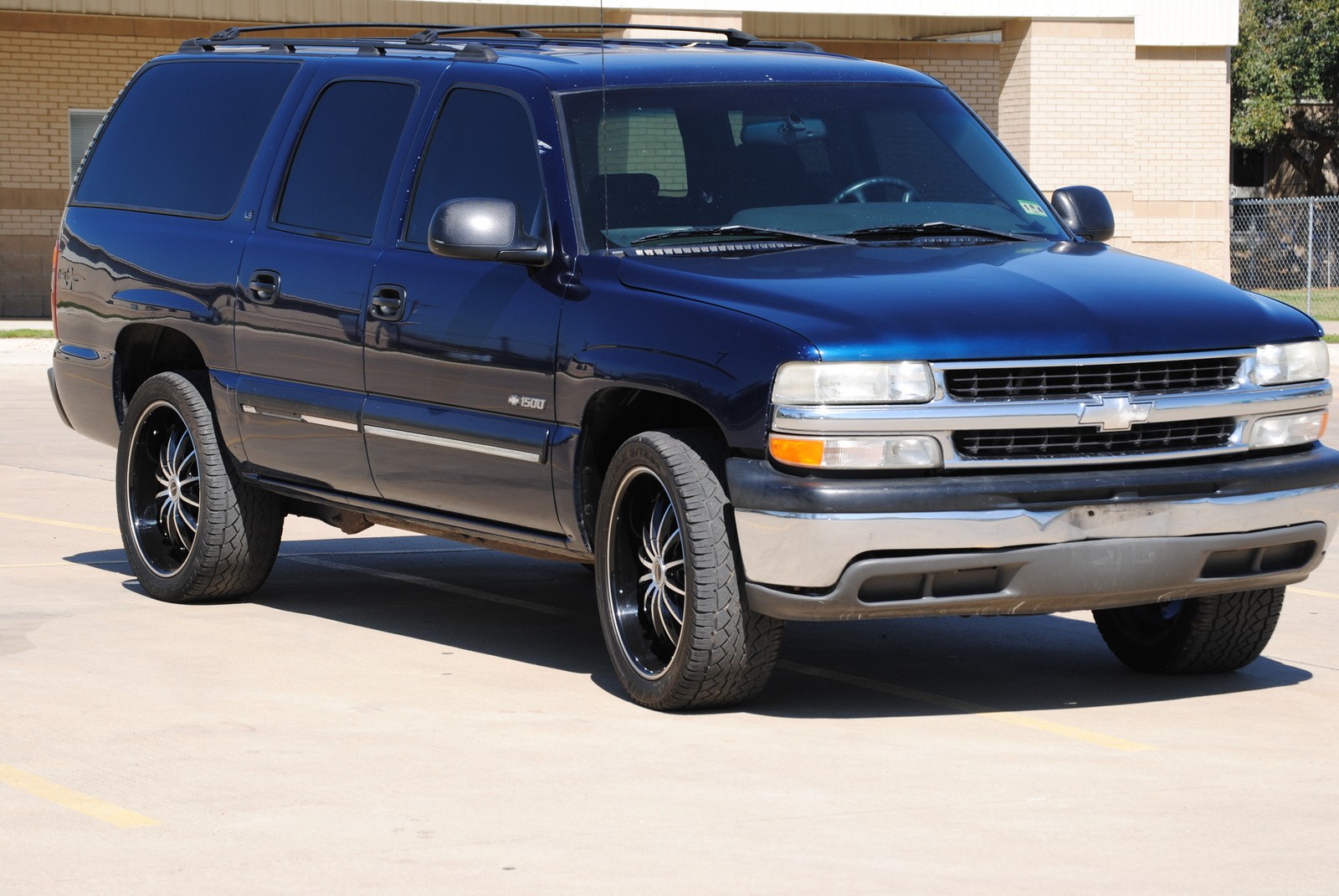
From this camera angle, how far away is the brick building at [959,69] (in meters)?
27.7

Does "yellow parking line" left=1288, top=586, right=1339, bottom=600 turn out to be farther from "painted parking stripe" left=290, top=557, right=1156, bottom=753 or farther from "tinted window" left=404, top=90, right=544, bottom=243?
"tinted window" left=404, top=90, right=544, bottom=243

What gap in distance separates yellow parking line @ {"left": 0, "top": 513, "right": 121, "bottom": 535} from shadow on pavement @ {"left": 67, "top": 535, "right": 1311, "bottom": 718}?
77 centimetres

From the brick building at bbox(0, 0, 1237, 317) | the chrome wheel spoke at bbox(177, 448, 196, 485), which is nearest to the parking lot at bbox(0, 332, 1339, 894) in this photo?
the chrome wheel spoke at bbox(177, 448, 196, 485)

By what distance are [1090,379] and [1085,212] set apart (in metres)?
1.86

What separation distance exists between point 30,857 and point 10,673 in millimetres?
2349

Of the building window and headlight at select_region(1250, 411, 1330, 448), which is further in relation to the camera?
the building window

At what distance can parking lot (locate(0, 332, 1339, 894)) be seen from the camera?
193 inches

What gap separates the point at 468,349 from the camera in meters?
7.18

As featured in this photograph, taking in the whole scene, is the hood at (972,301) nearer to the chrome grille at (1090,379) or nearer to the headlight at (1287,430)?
the chrome grille at (1090,379)

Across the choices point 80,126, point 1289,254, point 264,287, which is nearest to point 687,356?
point 264,287

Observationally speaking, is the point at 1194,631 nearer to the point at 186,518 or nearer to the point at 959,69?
the point at 186,518

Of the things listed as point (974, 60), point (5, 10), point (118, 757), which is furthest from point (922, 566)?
point (974, 60)

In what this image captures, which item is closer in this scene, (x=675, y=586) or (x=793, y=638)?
(x=675, y=586)

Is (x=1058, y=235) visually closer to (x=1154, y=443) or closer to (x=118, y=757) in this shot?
(x=1154, y=443)
